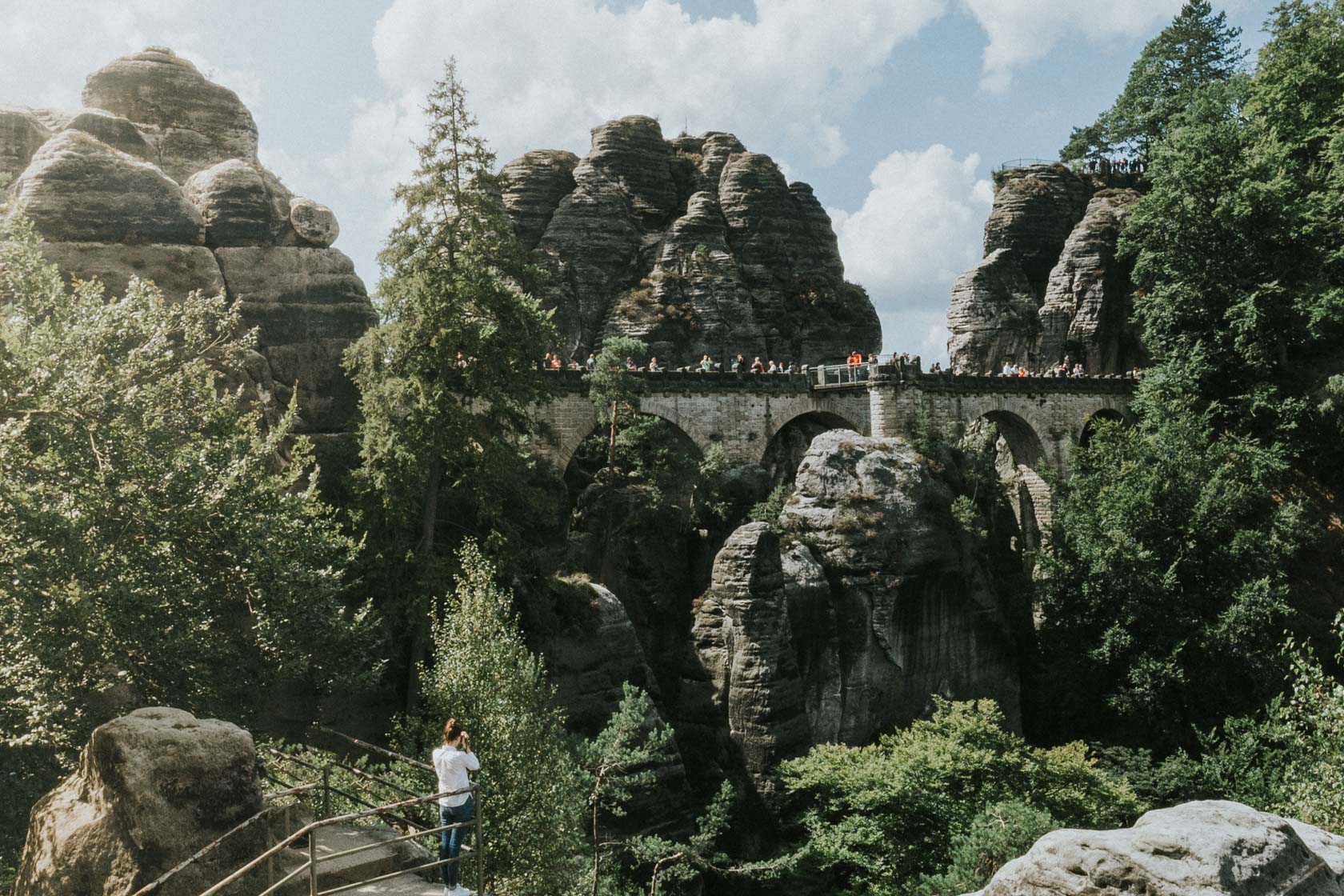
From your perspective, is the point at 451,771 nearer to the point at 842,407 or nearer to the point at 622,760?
the point at 622,760

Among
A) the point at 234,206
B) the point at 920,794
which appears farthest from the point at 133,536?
the point at 920,794

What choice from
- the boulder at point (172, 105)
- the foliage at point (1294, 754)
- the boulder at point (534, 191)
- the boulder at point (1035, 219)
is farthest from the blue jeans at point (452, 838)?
the boulder at point (1035, 219)

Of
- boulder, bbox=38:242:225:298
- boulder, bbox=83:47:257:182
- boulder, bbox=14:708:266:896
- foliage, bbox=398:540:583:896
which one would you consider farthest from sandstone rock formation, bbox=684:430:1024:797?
boulder, bbox=83:47:257:182

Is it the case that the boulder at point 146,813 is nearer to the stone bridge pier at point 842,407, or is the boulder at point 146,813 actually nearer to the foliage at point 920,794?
the foliage at point 920,794

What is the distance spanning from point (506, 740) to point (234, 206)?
15114mm


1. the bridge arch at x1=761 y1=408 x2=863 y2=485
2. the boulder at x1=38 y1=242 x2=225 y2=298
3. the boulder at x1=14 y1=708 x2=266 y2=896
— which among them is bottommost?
the boulder at x1=14 y1=708 x2=266 y2=896

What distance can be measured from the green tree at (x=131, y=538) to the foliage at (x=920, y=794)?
36.6ft

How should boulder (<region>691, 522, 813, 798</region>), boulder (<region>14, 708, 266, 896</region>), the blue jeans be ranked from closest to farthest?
boulder (<region>14, 708, 266, 896</region>) → the blue jeans → boulder (<region>691, 522, 813, 798</region>)

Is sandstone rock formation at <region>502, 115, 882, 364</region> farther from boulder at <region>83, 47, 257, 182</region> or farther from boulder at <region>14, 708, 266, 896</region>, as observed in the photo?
boulder at <region>14, 708, 266, 896</region>

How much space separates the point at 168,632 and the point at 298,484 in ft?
30.2

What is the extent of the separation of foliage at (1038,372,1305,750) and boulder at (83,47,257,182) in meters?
28.6

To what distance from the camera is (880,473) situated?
1158 inches

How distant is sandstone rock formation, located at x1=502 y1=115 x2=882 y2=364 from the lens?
1674 inches

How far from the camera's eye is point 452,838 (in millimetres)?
10305
